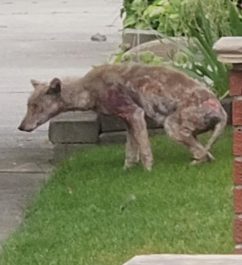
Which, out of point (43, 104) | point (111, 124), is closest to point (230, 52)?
point (43, 104)

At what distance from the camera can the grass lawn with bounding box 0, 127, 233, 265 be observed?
6953 mm

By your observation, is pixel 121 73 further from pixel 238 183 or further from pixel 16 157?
pixel 238 183

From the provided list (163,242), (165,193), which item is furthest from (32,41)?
(163,242)

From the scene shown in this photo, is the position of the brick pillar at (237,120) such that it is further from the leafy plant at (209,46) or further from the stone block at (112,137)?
the leafy plant at (209,46)

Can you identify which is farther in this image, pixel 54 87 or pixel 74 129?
pixel 74 129

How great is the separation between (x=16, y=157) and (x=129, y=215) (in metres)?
2.53

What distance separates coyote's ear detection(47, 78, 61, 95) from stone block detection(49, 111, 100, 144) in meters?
0.75

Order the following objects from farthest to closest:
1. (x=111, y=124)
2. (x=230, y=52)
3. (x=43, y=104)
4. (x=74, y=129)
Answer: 1. (x=111, y=124)
2. (x=74, y=129)
3. (x=43, y=104)
4. (x=230, y=52)

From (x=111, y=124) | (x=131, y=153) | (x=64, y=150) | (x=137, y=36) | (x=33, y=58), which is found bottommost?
(x=33, y=58)

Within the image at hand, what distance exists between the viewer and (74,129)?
9.84 metres

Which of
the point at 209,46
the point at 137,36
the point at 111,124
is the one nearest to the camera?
the point at 111,124

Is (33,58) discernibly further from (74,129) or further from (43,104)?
(43,104)

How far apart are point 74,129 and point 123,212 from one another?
2.13m

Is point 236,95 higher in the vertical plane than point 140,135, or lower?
higher
